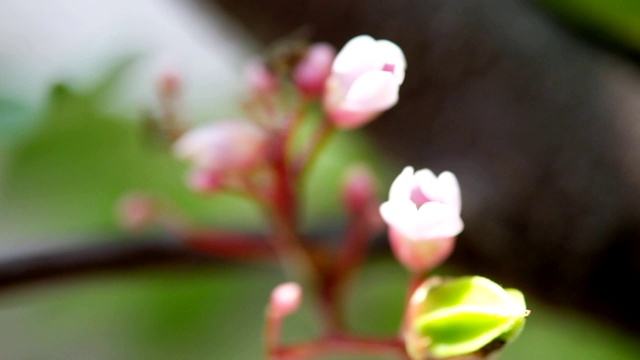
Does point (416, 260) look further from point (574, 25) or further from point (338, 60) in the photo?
point (574, 25)

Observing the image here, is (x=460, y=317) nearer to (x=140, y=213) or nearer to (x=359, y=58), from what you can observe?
(x=359, y=58)

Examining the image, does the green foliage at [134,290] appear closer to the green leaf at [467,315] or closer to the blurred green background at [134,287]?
the blurred green background at [134,287]

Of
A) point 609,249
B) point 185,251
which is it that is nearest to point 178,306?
point 185,251

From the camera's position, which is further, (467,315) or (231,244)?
(231,244)

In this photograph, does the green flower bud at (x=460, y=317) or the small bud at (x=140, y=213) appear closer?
the green flower bud at (x=460, y=317)

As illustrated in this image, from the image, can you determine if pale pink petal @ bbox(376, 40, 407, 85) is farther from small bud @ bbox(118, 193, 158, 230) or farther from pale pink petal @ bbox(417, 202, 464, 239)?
small bud @ bbox(118, 193, 158, 230)

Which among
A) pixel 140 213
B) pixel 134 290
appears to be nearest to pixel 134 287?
pixel 134 290

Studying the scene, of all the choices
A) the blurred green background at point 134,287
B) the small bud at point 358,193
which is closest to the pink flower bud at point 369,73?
the small bud at point 358,193
